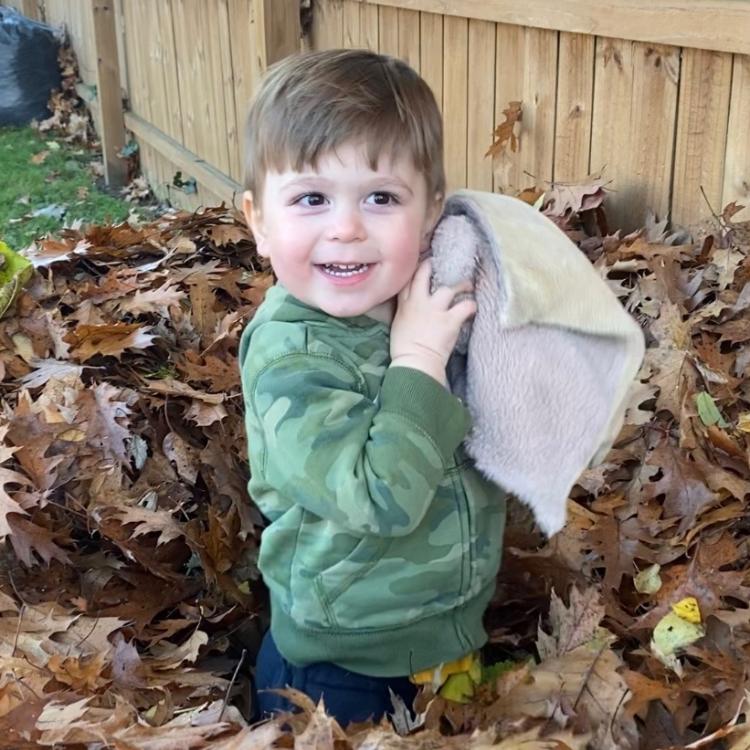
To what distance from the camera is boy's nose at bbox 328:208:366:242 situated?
1882 mm

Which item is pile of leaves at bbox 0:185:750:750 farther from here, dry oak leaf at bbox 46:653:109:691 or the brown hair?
the brown hair

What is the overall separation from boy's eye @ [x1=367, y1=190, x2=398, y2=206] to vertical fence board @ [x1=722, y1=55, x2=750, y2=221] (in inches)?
71.6

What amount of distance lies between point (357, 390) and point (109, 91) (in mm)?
8327

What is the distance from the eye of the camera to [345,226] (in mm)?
1883

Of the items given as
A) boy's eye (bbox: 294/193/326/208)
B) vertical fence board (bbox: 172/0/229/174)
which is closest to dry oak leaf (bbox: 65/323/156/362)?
boy's eye (bbox: 294/193/326/208)

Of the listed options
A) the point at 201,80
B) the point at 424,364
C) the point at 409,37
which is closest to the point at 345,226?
the point at 424,364

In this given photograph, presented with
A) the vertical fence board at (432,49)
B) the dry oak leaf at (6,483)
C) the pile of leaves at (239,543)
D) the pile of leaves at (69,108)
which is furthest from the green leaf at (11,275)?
the pile of leaves at (69,108)

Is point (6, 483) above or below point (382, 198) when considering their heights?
below

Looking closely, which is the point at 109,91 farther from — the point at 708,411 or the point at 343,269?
the point at 343,269

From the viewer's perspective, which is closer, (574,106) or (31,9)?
(574,106)

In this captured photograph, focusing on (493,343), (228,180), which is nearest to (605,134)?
(493,343)

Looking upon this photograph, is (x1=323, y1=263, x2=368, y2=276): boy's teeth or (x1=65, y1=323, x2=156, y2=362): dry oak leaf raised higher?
→ (x1=323, y1=263, x2=368, y2=276): boy's teeth

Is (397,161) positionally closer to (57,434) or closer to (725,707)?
(725,707)

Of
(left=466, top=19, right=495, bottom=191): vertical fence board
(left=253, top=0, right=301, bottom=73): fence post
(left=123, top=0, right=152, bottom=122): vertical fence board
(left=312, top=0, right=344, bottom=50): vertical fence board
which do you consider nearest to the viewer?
(left=466, top=19, right=495, bottom=191): vertical fence board
